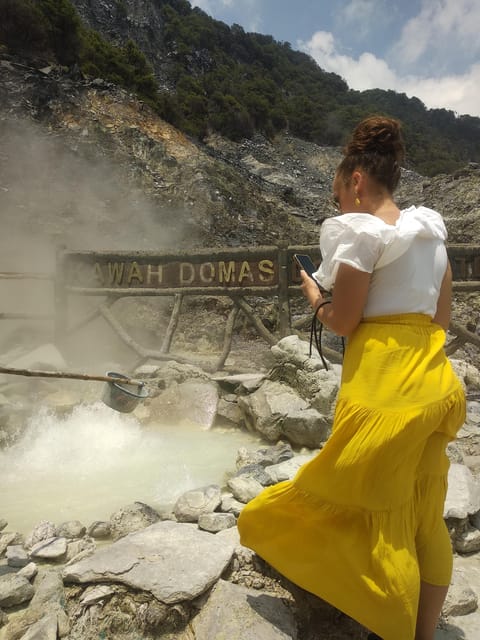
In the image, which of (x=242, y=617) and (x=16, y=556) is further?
(x=16, y=556)

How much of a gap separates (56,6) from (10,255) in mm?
15539

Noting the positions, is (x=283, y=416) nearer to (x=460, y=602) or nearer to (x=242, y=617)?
(x=460, y=602)

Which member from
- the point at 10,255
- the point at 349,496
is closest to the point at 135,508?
the point at 349,496

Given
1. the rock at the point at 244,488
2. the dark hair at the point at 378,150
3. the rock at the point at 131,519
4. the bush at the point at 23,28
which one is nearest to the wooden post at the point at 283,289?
the rock at the point at 244,488

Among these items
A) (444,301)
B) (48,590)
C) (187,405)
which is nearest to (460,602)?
(444,301)

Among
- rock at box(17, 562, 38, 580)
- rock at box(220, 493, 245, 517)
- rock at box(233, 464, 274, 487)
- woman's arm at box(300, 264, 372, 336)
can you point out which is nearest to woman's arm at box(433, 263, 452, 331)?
woman's arm at box(300, 264, 372, 336)

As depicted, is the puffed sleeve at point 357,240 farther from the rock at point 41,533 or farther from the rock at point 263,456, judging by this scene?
the rock at point 263,456

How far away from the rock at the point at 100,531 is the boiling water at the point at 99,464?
7.3 inches

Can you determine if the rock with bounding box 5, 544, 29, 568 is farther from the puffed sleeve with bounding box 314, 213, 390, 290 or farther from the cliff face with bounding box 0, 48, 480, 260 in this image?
the cliff face with bounding box 0, 48, 480, 260

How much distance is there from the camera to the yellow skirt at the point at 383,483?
4.15 ft

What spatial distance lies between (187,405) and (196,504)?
1.99 metres

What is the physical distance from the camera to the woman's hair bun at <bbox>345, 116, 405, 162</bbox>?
132cm

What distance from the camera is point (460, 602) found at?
1.74m

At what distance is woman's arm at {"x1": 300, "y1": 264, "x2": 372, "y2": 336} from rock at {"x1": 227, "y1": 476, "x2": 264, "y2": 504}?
1.60 m
